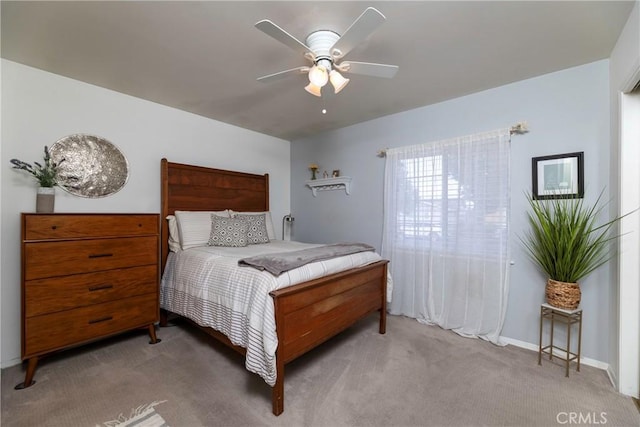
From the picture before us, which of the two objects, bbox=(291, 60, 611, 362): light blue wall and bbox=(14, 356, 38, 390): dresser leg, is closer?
bbox=(14, 356, 38, 390): dresser leg

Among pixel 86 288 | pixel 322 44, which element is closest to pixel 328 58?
pixel 322 44

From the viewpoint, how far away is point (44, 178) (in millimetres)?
2195

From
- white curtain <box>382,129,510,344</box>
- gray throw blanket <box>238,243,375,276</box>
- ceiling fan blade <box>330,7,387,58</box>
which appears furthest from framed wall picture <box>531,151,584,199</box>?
ceiling fan blade <box>330,7,387,58</box>

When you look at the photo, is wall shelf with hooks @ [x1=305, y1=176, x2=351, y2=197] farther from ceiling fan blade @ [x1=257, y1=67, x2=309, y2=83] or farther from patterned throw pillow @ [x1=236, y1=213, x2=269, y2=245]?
ceiling fan blade @ [x1=257, y1=67, x2=309, y2=83]

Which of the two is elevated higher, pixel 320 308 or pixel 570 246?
pixel 570 246

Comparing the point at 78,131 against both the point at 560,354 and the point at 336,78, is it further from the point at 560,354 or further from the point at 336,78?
the point at 560,354

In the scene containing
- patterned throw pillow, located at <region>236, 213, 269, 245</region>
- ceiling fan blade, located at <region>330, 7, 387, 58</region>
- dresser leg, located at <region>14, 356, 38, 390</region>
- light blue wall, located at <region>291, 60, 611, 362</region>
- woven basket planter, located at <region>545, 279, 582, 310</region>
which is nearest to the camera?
ceiling fan blade, located at <region>330, 7, 387, 58</region>

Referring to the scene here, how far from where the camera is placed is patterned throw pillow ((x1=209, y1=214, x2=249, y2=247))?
2879mm

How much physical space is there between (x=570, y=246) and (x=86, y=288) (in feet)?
12.2

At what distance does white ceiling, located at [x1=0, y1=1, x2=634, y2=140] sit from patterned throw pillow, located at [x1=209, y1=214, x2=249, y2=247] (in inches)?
51.6

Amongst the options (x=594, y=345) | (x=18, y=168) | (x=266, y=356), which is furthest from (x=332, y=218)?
(x=18, y=168)

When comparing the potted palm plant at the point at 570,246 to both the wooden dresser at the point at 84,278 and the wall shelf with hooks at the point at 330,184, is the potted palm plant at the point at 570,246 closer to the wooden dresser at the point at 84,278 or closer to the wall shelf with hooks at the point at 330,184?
the wall shelf with hooks at the point at 330,184

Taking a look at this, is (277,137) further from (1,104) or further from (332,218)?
(1,104)

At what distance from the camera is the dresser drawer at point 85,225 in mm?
1949
